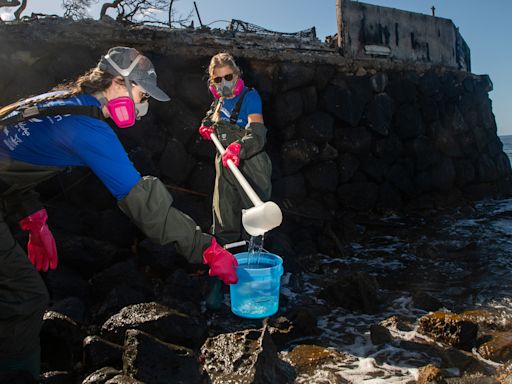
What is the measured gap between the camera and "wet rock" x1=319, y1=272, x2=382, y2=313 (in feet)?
11.3

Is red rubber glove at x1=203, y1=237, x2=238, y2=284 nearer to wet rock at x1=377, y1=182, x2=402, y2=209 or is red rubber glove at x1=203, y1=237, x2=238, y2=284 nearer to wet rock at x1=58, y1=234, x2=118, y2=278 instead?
wet rock at x1=58, y1=234, x2=118, y2=278

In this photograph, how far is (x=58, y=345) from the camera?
2418mm

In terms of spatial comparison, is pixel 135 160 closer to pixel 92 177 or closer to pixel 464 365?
pixel 92 177

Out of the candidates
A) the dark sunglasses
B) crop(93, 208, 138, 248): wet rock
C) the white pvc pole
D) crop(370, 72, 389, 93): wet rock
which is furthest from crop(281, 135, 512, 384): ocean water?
crop(370, 72, 389, 93): wet rock

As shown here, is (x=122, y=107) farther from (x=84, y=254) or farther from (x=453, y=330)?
(x=453, y=330)

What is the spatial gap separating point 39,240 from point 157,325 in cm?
88

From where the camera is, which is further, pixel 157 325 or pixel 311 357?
pixel 311 357

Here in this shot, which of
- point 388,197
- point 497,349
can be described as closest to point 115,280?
point 497,349

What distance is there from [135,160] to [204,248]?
104 inches

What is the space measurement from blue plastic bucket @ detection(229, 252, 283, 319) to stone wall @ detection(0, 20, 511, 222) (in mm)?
2282

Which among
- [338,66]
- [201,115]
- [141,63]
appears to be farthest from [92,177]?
[338,66]

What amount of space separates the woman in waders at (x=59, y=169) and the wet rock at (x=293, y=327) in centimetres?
97

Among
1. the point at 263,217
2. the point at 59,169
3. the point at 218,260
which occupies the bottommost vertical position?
the point at 218,260

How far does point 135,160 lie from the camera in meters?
4.45
